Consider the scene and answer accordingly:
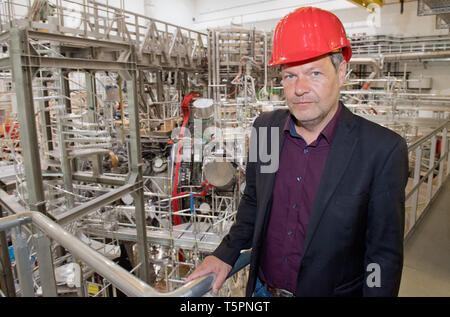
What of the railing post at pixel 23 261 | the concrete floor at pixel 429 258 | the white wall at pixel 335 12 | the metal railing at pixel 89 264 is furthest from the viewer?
the white wall at pixel 335 12

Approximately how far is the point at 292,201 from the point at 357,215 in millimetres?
235

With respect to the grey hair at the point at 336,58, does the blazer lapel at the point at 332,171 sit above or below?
below

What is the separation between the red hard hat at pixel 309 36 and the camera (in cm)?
118

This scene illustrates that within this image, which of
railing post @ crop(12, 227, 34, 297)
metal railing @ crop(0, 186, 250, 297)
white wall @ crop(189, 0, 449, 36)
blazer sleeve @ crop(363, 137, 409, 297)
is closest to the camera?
metal railing @ crop(0, 186, 250, 297)

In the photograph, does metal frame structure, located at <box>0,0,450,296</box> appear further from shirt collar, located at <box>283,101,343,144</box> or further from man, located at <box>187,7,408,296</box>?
shirt collar, located at <box>283,101,343,144</box>

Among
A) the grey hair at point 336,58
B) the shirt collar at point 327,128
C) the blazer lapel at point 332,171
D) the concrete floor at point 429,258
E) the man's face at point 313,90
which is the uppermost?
the grey hair at point 336,58

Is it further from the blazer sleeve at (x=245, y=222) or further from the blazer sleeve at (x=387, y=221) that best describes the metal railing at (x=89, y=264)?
the blazer sleeve at (x=387, y=221)

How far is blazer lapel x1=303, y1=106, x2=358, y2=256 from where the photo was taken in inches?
43.1

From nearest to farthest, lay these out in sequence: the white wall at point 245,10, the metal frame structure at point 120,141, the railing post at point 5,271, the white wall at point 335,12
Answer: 1. the metal frame structure at point 120,141
2. the railing post at point 5,271
3. the white wall at point 335,12
4. the white wall at point 245,10

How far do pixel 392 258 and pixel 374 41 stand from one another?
14.7 m

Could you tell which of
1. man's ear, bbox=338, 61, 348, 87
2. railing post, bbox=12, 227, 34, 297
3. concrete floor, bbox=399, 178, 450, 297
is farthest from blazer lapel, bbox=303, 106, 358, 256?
concrete floor, bbox=399, 178, 450, 297

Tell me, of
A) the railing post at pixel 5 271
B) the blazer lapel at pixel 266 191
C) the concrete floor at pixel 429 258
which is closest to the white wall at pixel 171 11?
the railing post at pixel 5 271
